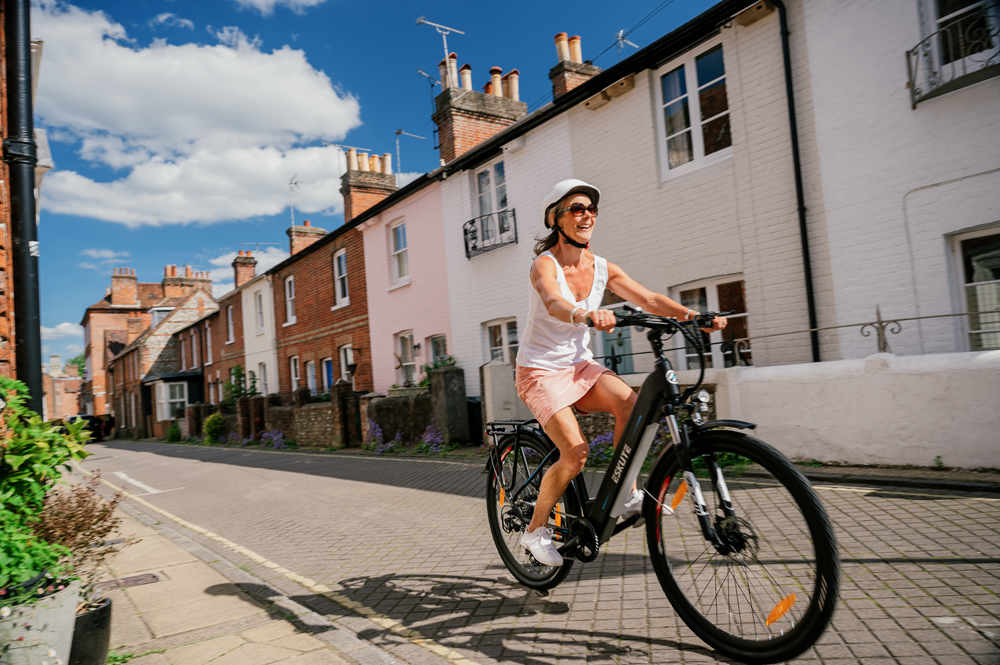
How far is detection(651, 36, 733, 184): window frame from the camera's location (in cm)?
988

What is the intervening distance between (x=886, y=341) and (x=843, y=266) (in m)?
1.16

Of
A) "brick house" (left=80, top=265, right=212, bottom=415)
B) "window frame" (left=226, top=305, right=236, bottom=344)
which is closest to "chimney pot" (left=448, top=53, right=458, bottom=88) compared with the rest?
"window frame" (left=226, top=305, right=236, bottom=344)

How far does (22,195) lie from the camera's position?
3.64 metres

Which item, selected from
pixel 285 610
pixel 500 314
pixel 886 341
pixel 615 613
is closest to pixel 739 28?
pixel 886 341

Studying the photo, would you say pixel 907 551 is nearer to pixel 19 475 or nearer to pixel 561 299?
pixel 561 299

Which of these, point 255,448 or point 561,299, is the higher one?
point 561,299

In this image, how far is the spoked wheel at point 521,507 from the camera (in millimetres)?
3579

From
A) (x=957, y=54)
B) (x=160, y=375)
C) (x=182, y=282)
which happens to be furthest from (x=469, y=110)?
(x=182, y=282)

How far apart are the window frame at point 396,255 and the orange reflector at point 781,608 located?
1587cm

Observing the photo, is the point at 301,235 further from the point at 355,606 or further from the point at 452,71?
the point at 355,606

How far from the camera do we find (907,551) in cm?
405

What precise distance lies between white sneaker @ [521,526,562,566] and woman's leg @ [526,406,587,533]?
0.34 feet

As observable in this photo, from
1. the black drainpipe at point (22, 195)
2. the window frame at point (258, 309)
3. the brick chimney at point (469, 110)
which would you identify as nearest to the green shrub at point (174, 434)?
the window frame at point (258, 309)

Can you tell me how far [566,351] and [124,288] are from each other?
63239 mm
